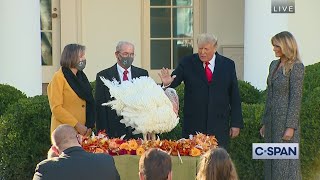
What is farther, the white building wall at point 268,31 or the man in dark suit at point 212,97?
the white building wall at point 268,31

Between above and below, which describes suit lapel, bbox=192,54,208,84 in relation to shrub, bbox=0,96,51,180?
above

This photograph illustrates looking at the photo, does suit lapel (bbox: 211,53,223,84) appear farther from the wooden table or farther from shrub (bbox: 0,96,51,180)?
shrub (bbox: 0,96,51,180)

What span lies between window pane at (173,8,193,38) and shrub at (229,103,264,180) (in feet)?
16.3

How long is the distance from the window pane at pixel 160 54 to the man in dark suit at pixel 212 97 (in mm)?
5689

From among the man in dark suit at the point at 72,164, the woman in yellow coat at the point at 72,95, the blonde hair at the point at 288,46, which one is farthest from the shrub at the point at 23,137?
the man in dark suit at the point at 72,164

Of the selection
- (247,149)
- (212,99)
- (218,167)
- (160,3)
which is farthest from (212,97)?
(160,3)

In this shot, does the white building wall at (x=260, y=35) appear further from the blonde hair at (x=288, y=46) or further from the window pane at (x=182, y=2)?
the blonde hair at (x=288, y=46)

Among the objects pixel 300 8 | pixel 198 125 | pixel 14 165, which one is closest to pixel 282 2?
pixel 300 8

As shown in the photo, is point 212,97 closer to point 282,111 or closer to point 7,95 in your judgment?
point 282,111

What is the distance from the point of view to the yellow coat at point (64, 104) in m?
7.52

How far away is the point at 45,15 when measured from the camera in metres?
13.3

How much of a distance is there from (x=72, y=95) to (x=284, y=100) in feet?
6.84

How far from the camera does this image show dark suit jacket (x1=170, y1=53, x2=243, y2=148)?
7719 mm

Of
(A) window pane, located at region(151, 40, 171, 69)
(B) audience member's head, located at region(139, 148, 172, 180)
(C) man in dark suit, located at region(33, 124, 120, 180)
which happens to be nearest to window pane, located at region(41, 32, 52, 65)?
(A) window pane, located at region(151, 40, 171, 69)
